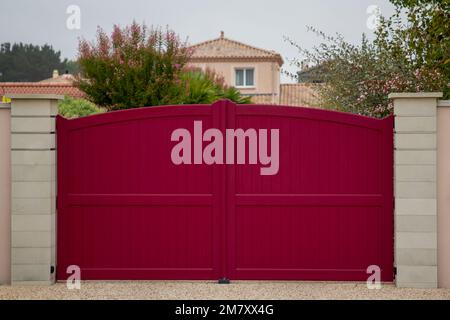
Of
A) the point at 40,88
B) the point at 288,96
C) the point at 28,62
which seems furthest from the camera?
the point at 28,62

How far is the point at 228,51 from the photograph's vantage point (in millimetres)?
45812

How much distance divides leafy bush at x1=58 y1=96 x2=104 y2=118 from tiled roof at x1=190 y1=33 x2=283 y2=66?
2775cm

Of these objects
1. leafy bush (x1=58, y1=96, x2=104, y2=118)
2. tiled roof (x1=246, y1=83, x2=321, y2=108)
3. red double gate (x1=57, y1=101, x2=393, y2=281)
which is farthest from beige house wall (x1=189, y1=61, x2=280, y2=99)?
red double gate (x1=57, y1=101, x2=393, y2=281)

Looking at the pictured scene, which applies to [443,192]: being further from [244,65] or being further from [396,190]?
[244,65]

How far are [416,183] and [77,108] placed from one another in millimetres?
10066

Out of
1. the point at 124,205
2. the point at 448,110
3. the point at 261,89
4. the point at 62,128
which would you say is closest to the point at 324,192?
the point at 448,110

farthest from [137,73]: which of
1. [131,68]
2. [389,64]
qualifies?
[389,64]

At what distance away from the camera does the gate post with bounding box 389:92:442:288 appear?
8.66m

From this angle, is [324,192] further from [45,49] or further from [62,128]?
[45,49]

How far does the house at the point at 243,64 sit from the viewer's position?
4525 centimetres

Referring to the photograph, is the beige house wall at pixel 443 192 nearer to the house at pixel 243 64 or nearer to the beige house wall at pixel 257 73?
the house at pixel 243 64

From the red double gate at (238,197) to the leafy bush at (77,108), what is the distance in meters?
8.03

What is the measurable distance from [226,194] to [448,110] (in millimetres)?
2597
